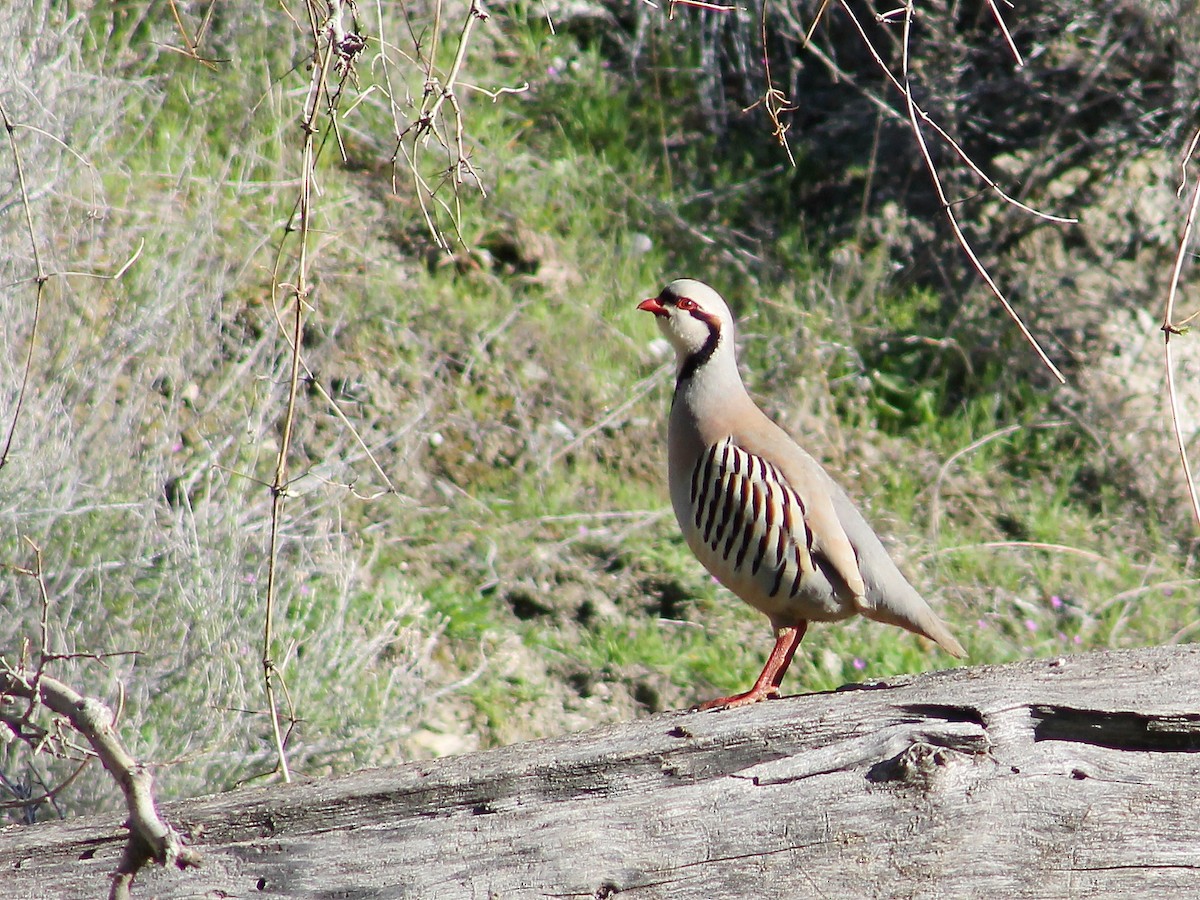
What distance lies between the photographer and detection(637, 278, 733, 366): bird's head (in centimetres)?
361

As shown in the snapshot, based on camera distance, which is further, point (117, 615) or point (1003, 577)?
point (1003, 577)

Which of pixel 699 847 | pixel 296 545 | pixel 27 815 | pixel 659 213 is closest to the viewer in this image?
pixel 699 847

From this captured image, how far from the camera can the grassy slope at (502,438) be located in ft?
12.9

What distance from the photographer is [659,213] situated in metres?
6.81

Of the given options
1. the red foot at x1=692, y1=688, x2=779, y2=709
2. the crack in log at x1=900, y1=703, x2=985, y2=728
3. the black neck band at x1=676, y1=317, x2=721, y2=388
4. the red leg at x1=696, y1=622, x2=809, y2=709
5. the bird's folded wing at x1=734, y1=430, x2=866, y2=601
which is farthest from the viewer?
the black neck band at x1=676, y1=317, x2=721, y2=388

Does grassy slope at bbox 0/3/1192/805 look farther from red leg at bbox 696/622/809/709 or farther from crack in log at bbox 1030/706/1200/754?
crack in log at bbox 1030/706/1200/754

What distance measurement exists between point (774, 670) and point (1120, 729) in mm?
1071

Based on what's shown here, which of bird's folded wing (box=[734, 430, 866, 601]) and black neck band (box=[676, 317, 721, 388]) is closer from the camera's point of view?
bird's folded wing (box=[734, 430, 866, 601])

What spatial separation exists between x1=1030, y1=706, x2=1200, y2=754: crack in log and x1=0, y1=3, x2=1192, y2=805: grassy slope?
2.09 meters

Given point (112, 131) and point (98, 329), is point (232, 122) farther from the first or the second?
point (98, 329)

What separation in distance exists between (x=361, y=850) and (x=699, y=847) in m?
0.56

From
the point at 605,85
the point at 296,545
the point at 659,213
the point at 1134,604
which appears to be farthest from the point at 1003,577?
the point at 605,85

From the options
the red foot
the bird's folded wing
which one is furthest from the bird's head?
the red foot

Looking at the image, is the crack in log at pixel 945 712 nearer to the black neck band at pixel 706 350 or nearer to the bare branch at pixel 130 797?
the bare branch at pixel 130 797
